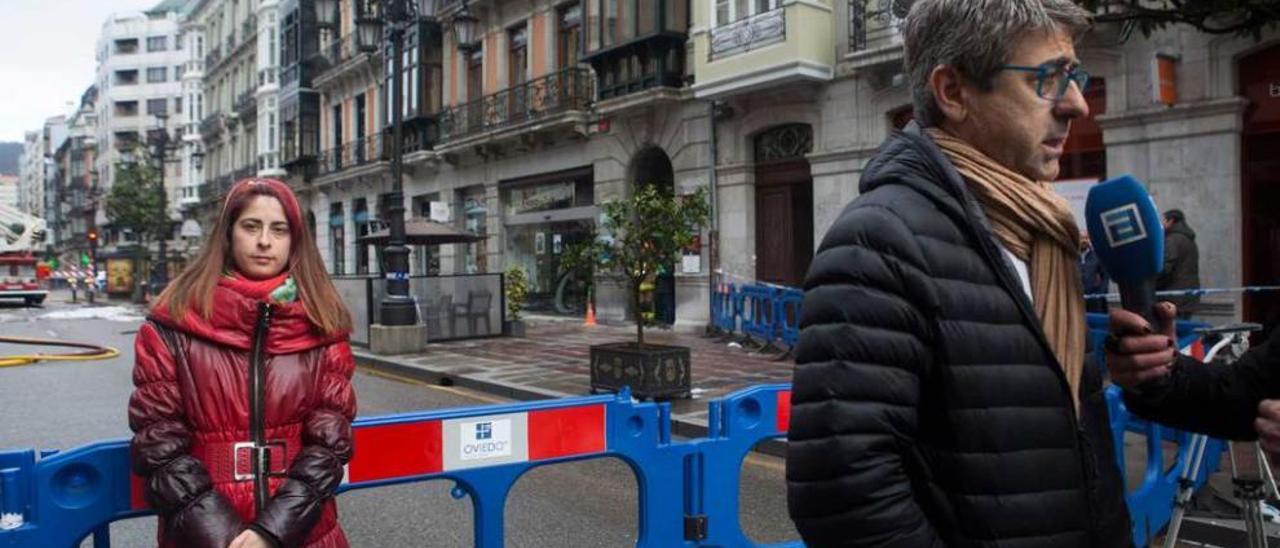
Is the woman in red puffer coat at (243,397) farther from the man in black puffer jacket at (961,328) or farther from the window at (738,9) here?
the window at (738,9)

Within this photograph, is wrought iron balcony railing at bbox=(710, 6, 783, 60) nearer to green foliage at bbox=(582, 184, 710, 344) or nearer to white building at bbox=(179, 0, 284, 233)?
green foliage at bbox=(582, 184, 710, 344)

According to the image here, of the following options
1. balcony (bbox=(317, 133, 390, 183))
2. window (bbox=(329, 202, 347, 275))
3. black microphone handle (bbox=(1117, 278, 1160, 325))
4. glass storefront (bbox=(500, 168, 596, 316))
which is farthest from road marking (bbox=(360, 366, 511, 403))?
window (bbox=(329, 202, 347, 275))

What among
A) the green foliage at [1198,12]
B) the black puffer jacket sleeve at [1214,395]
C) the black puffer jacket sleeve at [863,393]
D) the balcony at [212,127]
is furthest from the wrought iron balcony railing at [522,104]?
the balcony at [212,127]

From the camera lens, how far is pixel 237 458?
2.35 m

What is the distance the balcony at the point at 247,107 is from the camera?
43031 millimetres

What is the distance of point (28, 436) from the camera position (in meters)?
8.23

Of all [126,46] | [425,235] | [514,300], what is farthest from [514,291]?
[126,46]

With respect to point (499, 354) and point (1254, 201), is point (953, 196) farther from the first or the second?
point (499, 354)

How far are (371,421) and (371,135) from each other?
29.4 metres

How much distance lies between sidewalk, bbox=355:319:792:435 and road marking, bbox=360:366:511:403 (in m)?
0.10

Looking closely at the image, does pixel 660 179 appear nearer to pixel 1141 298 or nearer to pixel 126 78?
pixel 1141 298

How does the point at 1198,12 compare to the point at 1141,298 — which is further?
the point at 1198,12

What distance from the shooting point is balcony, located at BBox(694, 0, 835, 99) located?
15227 millimetres

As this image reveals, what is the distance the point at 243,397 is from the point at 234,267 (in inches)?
16.4
